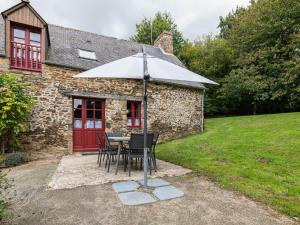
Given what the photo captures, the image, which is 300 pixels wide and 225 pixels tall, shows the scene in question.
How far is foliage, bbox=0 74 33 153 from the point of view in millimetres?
6047

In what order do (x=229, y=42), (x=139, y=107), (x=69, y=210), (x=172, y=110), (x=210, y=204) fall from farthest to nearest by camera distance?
(x=229, y=42), (x=172, y=110), (x=139, y=107), (x=210, y=204), (x=69, y=210)

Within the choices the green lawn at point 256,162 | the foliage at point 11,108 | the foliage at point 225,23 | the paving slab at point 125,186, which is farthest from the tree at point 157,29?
the paving slab at point 125,186

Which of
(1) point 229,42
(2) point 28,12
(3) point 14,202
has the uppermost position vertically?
(1) point 229,42

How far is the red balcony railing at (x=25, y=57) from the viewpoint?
24.1 feet

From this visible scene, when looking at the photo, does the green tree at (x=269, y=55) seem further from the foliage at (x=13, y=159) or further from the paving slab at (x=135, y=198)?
the foliage at (x=13, y=159)

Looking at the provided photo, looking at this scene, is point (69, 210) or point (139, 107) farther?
point (139, 107)

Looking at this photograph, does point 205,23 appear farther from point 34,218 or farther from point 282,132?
point 34,218

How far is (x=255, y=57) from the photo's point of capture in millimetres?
15633

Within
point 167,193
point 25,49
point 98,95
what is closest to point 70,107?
point 98,95

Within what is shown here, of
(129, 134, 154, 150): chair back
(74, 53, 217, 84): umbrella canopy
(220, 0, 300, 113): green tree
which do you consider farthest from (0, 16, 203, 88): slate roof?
(220, 0, 300, 113): green tree

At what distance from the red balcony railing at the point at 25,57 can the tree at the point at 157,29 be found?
15.1 m

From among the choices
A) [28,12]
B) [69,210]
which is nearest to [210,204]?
[69,210]

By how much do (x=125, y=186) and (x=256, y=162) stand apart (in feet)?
11.5

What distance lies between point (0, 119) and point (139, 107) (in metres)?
5.43
